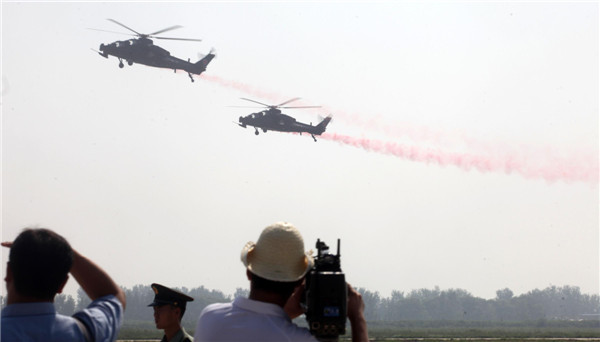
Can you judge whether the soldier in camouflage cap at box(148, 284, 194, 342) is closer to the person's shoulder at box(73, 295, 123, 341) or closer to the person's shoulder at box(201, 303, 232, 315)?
the person's shoulder at box(201, 303, 232, 315)

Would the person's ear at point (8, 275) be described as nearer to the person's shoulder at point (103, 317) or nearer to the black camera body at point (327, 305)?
the person's shoulder at point (103, 317)

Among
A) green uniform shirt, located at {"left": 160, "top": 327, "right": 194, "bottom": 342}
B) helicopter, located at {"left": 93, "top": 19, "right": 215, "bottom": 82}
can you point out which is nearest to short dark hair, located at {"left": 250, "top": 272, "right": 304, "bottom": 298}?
green uniform shirt, located at {"left": 160, "top": 327, "right": 194, "bottom": 342}

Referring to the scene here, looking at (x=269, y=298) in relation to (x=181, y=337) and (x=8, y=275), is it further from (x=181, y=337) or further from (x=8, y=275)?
(x=181, y=337)

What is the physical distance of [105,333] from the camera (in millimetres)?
4254

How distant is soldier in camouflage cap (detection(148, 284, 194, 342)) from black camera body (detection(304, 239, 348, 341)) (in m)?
5.32

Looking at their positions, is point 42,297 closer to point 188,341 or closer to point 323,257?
point 323,257

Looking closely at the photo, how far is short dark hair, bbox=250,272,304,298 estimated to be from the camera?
468 cm

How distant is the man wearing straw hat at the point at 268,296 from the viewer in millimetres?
4547

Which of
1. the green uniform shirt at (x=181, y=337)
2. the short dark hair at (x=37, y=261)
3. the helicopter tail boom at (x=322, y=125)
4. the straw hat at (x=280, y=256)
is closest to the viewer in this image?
the short dark hair at (x=37, y=261)

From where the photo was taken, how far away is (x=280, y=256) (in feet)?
15.3

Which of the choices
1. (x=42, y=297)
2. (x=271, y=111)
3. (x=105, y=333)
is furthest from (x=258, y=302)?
(x=271, y=111)

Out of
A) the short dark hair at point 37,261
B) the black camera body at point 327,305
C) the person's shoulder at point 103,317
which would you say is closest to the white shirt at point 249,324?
the black camera body at point 327,305

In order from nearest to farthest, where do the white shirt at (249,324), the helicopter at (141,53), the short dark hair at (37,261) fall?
the short dark hair at (37,261)
the white shirt at (249,324)
the helicopter at (141,53)

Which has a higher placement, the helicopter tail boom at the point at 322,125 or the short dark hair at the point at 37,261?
the helicopter tail boom at the point at 322,125
